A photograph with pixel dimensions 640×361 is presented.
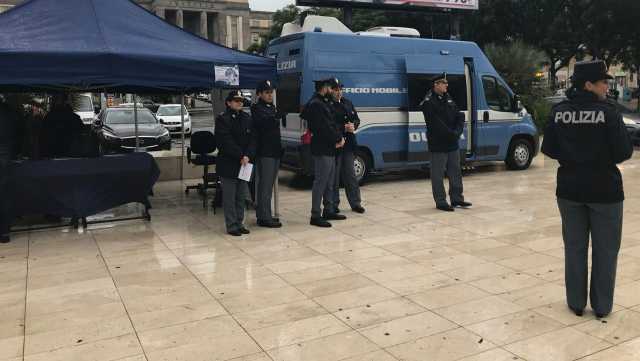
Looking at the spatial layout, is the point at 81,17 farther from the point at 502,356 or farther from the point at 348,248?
the point at 502,356

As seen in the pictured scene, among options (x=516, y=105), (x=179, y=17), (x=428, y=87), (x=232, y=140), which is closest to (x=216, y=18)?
(x=179, y=17)

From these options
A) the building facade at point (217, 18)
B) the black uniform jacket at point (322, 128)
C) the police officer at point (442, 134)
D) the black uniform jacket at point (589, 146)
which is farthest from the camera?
the building facade at point (217, 18)

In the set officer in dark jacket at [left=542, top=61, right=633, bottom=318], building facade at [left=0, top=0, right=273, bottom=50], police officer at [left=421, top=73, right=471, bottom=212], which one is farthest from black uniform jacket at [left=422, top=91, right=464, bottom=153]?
building facade at [left=0, top=0, right=273, bottom=50]

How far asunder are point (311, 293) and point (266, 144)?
2.85 metres

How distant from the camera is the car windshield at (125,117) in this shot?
17.5 meters

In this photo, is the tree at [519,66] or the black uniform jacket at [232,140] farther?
the tree at [519,66]

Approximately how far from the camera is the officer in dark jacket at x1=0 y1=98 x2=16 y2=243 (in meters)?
6.89

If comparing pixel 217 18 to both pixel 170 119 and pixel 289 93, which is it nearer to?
pixel 170 119

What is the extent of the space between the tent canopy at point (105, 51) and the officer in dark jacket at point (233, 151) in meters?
0.48

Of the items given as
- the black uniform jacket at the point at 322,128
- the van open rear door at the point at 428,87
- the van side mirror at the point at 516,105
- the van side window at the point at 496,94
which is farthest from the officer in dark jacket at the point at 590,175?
the van side mirror at the point at 516,105

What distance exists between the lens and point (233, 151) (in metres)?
7.04

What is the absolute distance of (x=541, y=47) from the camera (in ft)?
97.3

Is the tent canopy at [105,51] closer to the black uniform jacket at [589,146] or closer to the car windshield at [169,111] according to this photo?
the black uniform jacket at [589,146]

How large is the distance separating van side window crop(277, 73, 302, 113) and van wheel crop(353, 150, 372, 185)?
140cm
